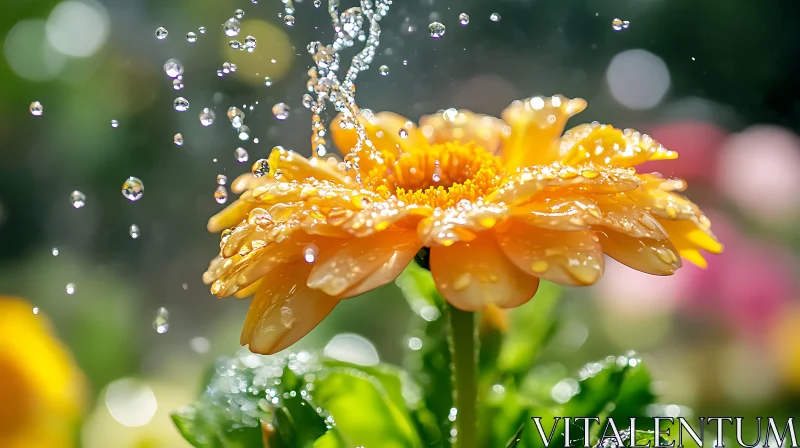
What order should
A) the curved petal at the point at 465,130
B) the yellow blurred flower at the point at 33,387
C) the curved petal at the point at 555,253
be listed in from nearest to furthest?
the curved petal at the point at 555,253 < the curved petal at the point at 465,130 < the yellow blurred flower at the point at 33,387

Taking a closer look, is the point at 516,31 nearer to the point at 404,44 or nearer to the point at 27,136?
the point at 404,44

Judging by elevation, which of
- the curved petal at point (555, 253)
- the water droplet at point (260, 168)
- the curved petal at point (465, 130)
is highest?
the curved petal at point (555, 253)

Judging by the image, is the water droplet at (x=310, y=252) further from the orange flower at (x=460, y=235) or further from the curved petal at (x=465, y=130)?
the curved petal at (x=465, y=130)

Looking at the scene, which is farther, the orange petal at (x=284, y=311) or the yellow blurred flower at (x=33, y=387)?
the yellow blurred flower at (x=33, y=387)

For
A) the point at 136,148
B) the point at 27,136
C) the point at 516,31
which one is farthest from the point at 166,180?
the point at 516,31

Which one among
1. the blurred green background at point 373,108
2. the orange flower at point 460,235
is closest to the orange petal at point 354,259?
the orange flower at point 460,235

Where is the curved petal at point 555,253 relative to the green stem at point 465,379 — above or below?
above
